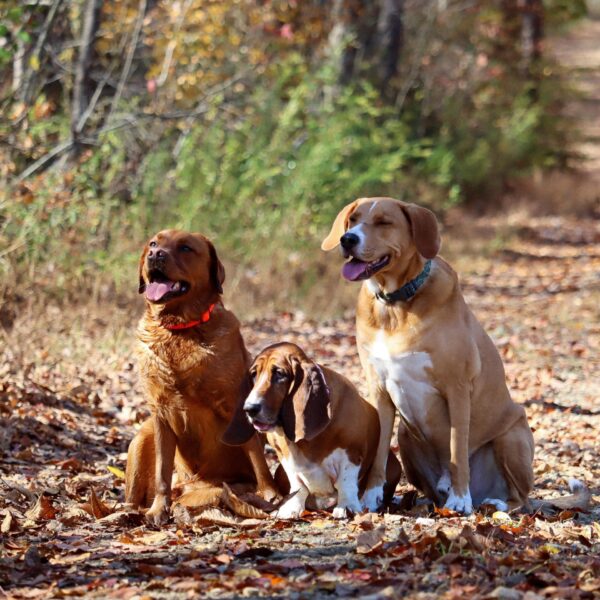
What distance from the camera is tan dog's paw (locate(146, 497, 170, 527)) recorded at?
5.71m

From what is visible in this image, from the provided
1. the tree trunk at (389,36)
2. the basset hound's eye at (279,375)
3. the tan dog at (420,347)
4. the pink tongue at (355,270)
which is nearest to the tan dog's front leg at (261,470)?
the basset hound's eye at (279,375)

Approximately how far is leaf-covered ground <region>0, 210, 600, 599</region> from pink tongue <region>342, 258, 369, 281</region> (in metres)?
1.22

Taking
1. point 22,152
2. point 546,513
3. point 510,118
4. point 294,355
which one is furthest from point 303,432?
point 510,118

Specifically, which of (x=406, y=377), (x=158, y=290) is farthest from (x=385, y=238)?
(x=158, y=290)

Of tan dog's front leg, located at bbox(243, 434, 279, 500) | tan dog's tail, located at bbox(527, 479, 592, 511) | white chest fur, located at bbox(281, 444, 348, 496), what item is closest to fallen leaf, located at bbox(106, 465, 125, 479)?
tan dog's front leg, located at bbox(243, 434, 279, 500)

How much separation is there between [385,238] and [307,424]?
A: 1082 mm

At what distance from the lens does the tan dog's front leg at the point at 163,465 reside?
228 inches

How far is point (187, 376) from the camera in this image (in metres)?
5.77

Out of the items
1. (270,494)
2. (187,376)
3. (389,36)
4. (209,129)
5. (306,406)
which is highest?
(389,36)

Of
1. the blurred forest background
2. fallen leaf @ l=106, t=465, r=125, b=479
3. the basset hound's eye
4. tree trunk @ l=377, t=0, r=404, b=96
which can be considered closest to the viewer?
the basset hound's eye

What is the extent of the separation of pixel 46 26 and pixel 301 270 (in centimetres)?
430

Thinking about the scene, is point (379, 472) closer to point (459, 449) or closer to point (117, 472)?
point (459, 449)

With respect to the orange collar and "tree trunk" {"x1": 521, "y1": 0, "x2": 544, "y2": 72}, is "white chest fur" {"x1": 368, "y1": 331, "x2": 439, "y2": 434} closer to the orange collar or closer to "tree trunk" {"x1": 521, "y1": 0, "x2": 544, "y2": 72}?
the orange collar

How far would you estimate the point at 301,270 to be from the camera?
13.3 metres
